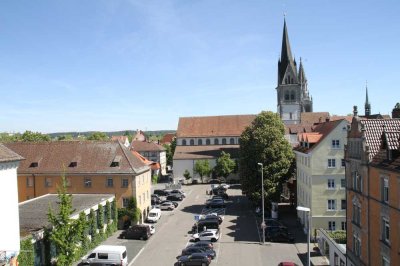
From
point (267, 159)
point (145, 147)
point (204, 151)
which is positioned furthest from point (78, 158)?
point (145, 147)

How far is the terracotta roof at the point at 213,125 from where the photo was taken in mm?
112062

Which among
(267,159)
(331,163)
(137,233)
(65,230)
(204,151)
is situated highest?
(331,163)

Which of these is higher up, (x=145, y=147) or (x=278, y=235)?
(x=145, y=147)

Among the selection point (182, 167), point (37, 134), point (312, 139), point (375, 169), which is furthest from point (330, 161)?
point (37, 134)

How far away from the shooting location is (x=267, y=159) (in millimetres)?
59344

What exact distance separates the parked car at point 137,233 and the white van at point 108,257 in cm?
973

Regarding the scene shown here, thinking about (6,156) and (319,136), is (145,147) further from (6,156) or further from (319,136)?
(6,156)

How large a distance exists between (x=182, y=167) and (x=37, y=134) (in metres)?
48.8

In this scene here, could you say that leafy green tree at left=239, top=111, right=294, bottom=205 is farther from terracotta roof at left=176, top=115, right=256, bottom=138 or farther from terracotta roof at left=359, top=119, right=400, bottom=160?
terracotta roof at left=176, top=115, right=256, bottom=138

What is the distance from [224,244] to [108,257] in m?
14.0

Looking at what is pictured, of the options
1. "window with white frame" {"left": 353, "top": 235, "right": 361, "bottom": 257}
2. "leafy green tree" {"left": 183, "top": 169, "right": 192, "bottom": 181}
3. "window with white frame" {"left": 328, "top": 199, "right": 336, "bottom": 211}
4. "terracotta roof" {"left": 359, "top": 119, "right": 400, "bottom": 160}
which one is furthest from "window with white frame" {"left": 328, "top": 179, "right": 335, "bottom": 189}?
"leafy green tree" {"left": 183, "top": 169, "right": 192, "bottom": 181}

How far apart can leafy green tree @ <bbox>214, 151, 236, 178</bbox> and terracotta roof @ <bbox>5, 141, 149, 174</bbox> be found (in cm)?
3826

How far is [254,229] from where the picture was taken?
170 feet

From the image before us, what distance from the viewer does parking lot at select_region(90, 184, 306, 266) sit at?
129 feet
